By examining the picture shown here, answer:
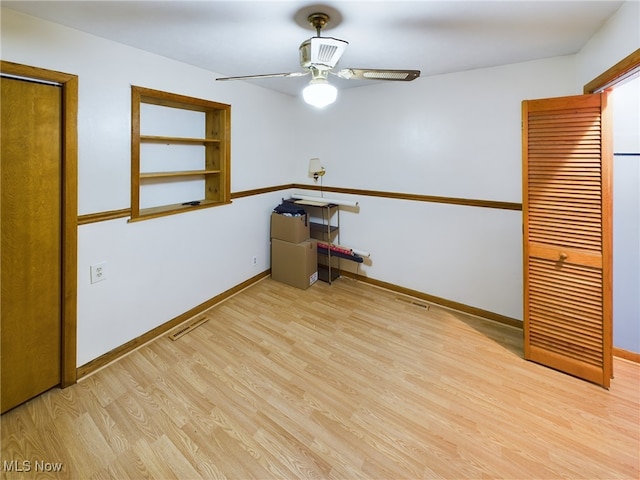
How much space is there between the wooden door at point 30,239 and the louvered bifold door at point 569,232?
311 centimetres

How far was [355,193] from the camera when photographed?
12.3ft

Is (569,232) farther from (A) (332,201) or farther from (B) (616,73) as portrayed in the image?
(A) (332,201)

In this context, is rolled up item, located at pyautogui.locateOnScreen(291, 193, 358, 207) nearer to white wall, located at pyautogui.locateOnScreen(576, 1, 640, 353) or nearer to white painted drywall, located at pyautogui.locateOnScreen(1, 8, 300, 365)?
white painted drywall, located at pyautogui.locateOnScreen(1, 8, 300, 365)

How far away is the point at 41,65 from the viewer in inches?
71.6

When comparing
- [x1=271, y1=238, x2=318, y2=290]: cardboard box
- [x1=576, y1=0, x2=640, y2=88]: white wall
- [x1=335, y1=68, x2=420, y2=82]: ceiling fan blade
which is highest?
[x1=576, y1=0, x2=640, y2=88]: white wall

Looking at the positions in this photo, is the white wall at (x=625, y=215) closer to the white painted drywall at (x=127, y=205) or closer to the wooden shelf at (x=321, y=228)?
the wooden shelf at (x=321, y=228)

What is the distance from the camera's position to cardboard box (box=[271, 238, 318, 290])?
365 centimetres

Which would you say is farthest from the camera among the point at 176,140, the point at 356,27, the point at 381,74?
the point at 176,140

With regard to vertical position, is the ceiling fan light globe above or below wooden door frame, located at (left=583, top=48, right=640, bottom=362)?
below

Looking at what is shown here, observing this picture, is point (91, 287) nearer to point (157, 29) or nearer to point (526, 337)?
point (157, 29)

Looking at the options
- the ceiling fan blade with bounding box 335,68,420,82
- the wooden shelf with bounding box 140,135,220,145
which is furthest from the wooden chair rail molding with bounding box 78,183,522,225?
the ceiling fan blade with bounding box 335,68,420,82

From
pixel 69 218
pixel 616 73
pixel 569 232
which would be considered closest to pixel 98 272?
pixel 69 218
